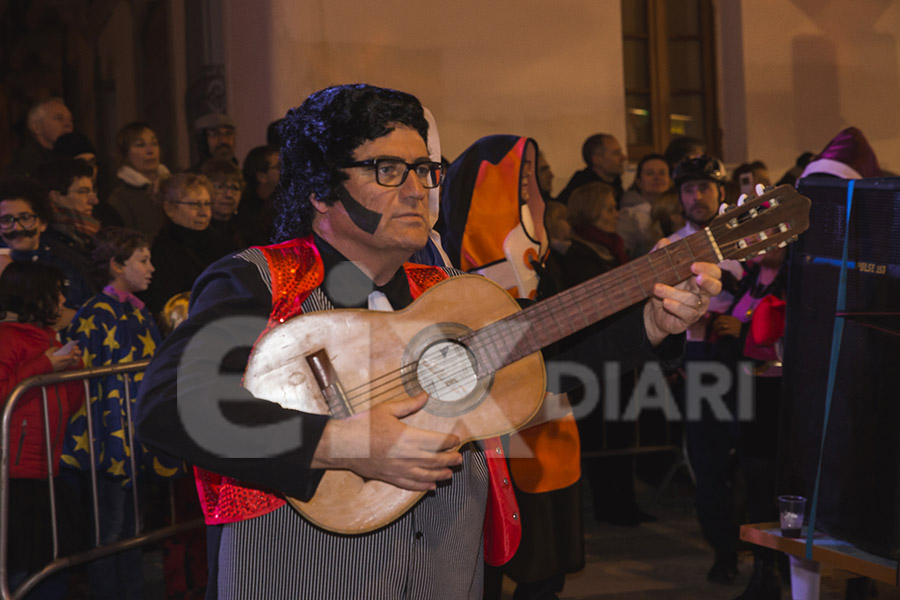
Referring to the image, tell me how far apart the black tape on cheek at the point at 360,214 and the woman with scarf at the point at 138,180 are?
4467mm

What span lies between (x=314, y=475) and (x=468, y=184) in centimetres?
235

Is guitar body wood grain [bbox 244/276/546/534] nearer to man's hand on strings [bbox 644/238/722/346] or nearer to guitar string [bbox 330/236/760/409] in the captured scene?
guitar string [bbox 330/236/760/409]

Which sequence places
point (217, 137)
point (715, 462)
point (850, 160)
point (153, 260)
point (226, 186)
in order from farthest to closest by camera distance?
1. point (217, 137)
2. point (226, 186)
3. point (153, 260)
4. point (715, 462)
5. point (850, 160)

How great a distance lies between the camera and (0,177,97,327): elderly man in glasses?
5.00 meters

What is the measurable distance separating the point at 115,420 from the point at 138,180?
267 cm

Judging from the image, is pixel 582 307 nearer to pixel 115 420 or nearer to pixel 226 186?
pixel 115 420

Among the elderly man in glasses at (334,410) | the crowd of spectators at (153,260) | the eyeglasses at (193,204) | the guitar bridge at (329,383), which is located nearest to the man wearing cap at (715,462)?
the crowd of spectators at (153,260)

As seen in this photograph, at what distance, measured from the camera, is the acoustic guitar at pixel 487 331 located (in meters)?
2.19

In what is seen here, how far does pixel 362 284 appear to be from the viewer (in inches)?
92.6

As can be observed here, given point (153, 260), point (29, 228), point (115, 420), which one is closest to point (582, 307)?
point (115, 420)

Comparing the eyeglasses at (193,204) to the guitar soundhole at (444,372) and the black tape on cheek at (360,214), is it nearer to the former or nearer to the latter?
the black tape on cheek at (360,214)

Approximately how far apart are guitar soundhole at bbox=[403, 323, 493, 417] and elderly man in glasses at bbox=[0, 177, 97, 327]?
3.17m

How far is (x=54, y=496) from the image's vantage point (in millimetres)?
4242

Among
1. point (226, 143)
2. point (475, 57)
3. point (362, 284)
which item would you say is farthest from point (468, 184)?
point (475, 57)
